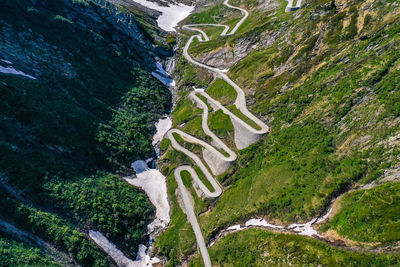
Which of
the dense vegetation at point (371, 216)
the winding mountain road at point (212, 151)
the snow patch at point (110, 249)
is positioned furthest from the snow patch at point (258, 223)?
the snow patch at point (110, 249)

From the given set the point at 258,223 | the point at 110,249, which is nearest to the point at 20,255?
the point at 110,249

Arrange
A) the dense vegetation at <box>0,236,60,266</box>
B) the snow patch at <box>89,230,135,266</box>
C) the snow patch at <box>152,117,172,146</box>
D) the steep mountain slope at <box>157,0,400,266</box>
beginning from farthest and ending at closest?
the snow patch at <box>152,117,172,146</box>
the snow patch at <box>89,230,135,266</box>
the dense vegetation at <box>0,236,60,266</box>
the steep mountain slope at <box>157,0,400,266</box>

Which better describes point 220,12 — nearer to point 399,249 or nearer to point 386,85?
Answer: point 386,85

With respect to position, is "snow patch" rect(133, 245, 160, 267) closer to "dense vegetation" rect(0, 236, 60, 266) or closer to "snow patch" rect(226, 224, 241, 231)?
"dense vegetation" rect(0, 236, 60, 266)

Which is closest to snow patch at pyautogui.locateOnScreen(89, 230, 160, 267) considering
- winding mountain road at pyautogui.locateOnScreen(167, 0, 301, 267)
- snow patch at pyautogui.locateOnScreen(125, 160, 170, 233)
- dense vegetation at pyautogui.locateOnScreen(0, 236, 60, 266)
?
snow patch at pyautogui.locateOnScreen(125, 160, 170, 233)

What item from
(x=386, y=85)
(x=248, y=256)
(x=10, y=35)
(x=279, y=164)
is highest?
(x=10, y=35)

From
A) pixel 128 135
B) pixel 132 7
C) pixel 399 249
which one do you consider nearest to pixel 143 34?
pixel 132 7
